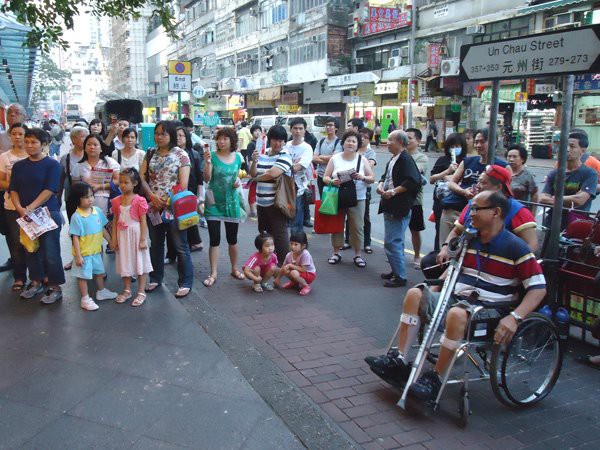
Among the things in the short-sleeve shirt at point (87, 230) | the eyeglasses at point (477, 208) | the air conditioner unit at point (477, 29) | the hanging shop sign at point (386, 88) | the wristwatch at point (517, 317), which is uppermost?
the air conditioner unit at point (477, 29)

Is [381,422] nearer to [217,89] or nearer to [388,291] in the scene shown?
[388,291]

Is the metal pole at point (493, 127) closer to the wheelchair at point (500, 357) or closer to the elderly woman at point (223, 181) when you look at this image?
the wheelchair at point (500, 357)

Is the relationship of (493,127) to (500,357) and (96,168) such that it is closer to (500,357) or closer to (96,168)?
(500,357)

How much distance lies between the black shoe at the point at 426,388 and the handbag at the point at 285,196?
3.07 metres

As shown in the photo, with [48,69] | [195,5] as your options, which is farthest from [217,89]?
[48,69]

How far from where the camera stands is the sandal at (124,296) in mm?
5621

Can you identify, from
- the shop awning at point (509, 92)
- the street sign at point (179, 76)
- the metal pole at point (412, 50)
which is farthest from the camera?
the metal pole at point (412, 50)

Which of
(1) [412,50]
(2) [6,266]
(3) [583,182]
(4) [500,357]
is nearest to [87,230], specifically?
(2) [6,266]

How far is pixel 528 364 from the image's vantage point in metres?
3.70

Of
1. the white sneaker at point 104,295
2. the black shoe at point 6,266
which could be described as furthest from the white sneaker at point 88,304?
the black shoe at point 6,266

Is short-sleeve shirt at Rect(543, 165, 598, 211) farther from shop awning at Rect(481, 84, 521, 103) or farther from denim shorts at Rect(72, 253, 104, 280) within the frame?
shop awning at Rect(481, 84, 521, 103)

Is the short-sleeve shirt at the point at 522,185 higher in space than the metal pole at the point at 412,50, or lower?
lower

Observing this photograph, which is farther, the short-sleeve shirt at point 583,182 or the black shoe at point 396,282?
the black shoe at point 396,282

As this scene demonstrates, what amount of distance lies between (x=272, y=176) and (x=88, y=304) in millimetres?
2311
